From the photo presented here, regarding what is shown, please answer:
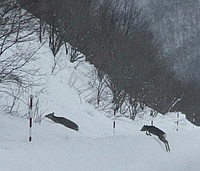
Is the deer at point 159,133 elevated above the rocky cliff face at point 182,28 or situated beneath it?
situated beneath

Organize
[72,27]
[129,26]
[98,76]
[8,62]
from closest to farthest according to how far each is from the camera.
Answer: [8,62] → [98,76] → [72,27] → [129,26]

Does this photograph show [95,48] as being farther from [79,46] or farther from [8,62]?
[8,62]

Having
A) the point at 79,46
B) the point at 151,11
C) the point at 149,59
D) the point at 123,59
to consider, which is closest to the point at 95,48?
the point at 79,46

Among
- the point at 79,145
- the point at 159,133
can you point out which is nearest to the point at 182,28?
the point at 159,133

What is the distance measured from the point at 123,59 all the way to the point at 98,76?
1.87m

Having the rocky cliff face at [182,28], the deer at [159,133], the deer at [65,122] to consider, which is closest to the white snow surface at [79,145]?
the deer at [159,133]

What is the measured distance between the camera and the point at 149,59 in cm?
3519

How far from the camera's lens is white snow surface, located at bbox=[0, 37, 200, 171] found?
8.43 meters

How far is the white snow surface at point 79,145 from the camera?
332 inches

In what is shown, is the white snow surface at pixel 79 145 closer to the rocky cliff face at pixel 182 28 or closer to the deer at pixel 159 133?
the deer at pixel 159 133

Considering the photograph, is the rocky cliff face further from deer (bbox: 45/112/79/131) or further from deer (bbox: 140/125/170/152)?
deer (bbox: 140/125/170/152)

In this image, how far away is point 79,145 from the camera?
10.3 metres

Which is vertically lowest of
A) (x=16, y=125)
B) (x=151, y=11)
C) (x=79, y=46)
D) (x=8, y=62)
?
(x=16, y=125)

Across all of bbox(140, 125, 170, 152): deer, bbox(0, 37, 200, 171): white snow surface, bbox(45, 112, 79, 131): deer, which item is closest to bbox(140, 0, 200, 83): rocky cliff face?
bbox(0, 37, 200, 171): white snow surface
